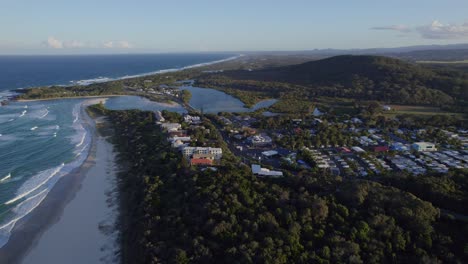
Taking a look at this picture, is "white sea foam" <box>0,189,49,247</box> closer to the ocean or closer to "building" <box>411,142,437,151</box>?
the ocean

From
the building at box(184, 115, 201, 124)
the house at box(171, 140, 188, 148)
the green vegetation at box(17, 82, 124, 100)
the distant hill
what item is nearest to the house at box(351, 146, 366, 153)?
the house at box(171, 140, 188, 148)

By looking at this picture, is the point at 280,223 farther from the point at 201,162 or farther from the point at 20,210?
the point at 20,210

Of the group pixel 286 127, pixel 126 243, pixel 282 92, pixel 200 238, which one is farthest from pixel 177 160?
pixel 282 92

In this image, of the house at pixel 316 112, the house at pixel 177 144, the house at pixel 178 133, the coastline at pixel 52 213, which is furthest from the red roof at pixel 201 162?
the house at pixel 316 112

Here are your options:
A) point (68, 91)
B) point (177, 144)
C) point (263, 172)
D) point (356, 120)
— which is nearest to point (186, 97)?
point (68, 91)

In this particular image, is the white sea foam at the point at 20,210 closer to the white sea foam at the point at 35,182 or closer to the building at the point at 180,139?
the white sea foam at the point at 35,182

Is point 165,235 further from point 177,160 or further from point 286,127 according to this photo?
point 286,127
